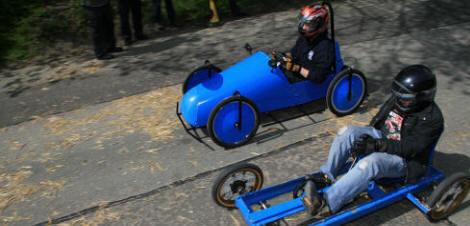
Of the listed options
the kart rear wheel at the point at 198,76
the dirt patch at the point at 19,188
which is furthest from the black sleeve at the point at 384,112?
the dirt patch at the point at 19,188

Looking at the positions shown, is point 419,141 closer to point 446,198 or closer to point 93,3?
point 446,198

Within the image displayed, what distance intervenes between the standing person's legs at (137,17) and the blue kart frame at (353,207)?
5.97m

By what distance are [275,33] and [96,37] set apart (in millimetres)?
3716

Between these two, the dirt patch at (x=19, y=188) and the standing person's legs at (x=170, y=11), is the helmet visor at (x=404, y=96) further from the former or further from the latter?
the standing person's legs at (x=170, y=11)

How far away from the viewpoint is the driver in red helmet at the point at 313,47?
21.5 feet

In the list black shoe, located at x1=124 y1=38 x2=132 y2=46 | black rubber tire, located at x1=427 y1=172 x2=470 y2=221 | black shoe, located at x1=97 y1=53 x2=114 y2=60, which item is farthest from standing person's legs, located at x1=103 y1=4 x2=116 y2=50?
black rubber tire, located at x1=427 y1=172 x2=470 y2=221

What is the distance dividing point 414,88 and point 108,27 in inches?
254

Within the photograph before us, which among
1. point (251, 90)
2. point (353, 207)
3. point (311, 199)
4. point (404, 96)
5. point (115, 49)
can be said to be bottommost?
point (353, 207)

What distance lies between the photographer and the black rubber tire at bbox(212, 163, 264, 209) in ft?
16.3

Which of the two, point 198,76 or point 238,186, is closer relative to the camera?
point 238,186

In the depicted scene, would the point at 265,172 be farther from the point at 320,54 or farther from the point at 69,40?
the point at 69,40

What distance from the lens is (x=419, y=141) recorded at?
485 centimetres

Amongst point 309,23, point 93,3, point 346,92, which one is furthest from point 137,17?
point 346,92

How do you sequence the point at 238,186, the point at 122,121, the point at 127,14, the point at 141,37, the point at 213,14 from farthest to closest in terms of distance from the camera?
the point at 213,14 < the point at 141,37 < the point at 127,14 < the point at 122,121 < the point at 238,186
